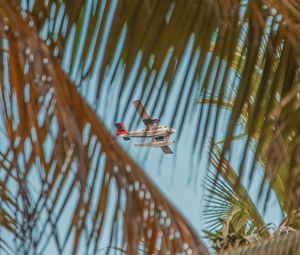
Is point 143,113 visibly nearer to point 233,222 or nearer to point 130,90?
point 130,90

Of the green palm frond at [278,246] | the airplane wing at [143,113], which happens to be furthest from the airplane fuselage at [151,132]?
the green palm frond at [278,246]

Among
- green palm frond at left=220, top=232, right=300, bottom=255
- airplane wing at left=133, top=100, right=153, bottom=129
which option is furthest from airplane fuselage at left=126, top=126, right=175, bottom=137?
green palm frond at left=220, top=232, right=300, bottom=255

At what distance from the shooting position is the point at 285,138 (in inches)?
103

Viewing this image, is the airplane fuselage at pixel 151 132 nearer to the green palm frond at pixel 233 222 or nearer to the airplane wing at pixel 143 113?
the airplane wing at pixel 143 113

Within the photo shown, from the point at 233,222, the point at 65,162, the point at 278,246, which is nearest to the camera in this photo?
the point at 65,162

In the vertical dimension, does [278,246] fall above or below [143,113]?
above

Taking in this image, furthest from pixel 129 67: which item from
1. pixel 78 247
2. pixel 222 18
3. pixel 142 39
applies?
pixel 78 247

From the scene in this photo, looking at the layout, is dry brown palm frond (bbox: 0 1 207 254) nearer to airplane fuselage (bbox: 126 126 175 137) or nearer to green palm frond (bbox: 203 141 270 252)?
airplane fuselage (bbox: 126 126 175 137)

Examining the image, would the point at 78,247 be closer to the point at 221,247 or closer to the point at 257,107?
the point at 257,107

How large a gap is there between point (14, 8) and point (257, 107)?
0.71m

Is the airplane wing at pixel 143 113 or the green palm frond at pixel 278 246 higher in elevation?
the green palm frond at pixel 278 246

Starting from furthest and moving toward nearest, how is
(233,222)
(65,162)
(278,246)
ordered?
1. (233,222)
2. (278,246)
3. (65,162)

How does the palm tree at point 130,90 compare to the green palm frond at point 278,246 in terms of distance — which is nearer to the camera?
the palm tree at point 130,90

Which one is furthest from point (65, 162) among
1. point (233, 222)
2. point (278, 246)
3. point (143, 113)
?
point (233, 222)
